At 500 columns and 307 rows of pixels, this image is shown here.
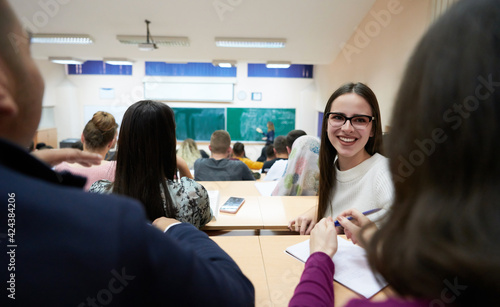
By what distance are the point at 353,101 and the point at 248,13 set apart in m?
3.98

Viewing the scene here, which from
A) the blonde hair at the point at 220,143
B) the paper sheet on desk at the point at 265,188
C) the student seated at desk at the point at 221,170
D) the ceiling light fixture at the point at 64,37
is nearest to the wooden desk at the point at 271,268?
the paper sheet on desk at the point at 265,188

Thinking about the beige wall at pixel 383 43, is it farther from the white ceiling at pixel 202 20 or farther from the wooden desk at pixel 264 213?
the wooden desk at pixel 264 213

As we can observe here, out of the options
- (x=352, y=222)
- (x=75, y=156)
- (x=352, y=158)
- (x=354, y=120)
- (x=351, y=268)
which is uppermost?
(x=354, y=120)

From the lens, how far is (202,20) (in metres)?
5.09

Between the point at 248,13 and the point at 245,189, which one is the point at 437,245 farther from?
the point at 248,13

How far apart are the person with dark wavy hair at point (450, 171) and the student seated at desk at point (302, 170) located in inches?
62.8

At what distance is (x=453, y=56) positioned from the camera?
363 millimetres

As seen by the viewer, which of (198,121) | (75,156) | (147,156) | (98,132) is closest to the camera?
(75,156)

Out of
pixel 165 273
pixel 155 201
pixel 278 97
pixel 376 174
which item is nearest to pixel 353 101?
pixel 376 174

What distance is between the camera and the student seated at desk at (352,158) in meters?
1.48

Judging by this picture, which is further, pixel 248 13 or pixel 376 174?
pixel 248 13

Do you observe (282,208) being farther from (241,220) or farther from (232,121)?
(232,121)

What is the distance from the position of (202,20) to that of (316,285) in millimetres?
5232

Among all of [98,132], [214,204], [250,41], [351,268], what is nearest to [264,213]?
[214,204]
